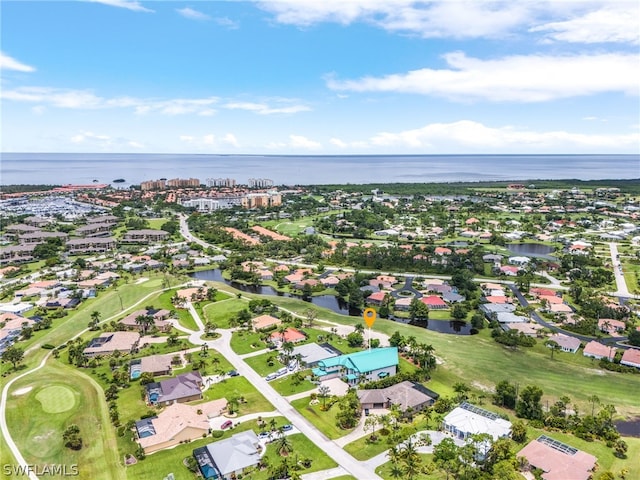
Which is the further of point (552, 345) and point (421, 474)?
point (552, 345)

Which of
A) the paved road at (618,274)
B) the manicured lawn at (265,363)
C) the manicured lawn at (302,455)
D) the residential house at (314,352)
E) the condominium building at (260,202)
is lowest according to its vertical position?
the manicured lawn at (302,455)

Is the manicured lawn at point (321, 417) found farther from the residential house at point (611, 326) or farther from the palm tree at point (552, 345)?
the residential house at point (611, 326)

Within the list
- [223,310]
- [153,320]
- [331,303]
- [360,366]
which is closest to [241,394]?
[360,366]

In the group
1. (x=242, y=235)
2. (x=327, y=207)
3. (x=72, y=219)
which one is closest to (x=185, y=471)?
(x=242, y=235)

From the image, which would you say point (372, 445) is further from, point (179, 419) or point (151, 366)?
point (151, 366)

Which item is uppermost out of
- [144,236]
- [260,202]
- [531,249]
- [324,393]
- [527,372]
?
[260,202]

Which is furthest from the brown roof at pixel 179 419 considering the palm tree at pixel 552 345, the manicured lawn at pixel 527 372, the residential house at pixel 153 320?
the palm tree at pixel 552 345

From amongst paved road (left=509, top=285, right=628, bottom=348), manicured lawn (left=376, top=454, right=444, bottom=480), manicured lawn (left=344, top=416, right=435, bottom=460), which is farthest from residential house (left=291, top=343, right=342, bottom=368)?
paved road (left=509, top=285, right=628, bottom=348)
